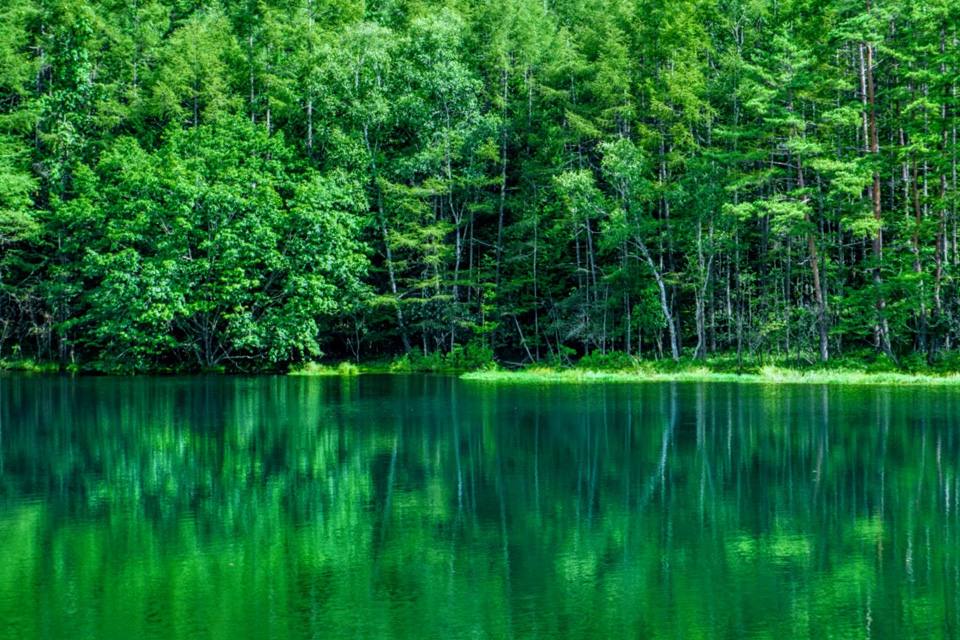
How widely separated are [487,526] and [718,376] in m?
23.3

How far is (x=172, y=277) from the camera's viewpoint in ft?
133

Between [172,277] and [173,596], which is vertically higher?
[172,277]

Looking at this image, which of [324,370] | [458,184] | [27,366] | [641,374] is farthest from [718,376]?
[27,366]

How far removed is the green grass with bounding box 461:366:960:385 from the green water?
9.25 metres

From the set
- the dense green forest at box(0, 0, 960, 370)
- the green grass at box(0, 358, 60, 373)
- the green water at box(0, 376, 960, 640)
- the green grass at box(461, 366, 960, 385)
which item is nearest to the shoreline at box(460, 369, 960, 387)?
the green grass at box(461, 366, 960, 385)

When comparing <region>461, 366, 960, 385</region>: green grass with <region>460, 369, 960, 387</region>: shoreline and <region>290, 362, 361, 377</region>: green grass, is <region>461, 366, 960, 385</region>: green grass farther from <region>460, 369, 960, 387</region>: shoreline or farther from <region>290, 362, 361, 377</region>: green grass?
<region>290, 362, 361, 377</region>: green grass

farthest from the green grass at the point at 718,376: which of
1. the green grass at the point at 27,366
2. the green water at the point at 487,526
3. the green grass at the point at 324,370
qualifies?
the green grass at the point at 27,366

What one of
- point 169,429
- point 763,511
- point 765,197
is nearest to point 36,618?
point 763,511

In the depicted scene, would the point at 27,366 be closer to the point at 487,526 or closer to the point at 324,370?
the point at 324,370

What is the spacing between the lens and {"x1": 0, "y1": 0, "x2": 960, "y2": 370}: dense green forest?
1410 inches

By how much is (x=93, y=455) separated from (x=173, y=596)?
906 cm

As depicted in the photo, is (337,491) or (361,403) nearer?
(337,491)

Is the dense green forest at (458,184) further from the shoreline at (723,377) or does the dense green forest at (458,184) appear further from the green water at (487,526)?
the green water at (487,526)

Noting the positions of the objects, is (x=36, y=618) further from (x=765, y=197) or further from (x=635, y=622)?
(x=765, y=197)
